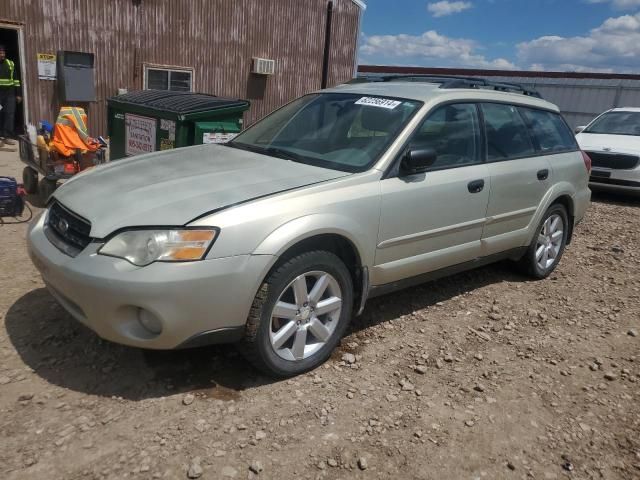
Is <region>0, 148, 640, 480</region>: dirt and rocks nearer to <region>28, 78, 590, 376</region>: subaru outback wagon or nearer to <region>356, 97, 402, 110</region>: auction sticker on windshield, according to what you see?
<region>28, 78, 590, 376</region>: subaru outback wagon

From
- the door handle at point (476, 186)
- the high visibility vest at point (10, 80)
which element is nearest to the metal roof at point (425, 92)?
the door handle at point (476, 186)

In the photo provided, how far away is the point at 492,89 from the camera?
4.70 meters

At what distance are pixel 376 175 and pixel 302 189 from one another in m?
0.53

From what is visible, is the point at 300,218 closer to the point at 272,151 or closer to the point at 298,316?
the point at 298,316

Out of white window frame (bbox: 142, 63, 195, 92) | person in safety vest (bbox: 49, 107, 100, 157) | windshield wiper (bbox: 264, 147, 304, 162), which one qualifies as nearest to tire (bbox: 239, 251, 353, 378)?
windshield wiper (bbox: 264, 147, 304, 162)

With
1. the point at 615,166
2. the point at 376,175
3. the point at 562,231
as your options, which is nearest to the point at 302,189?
the point at 376,175

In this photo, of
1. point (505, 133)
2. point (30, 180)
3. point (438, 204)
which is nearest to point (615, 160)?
point (505, 133)

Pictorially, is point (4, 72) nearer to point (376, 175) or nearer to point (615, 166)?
point (376, 175)

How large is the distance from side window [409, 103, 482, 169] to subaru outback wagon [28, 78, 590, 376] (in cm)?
1

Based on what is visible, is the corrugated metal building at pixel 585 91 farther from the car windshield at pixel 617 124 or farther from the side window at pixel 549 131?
the side window at pixel 549 131

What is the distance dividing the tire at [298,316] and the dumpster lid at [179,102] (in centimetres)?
329

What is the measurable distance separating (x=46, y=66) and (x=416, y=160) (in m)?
9.46

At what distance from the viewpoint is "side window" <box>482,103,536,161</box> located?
13.7 feet

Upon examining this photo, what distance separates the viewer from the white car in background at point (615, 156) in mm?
9172
